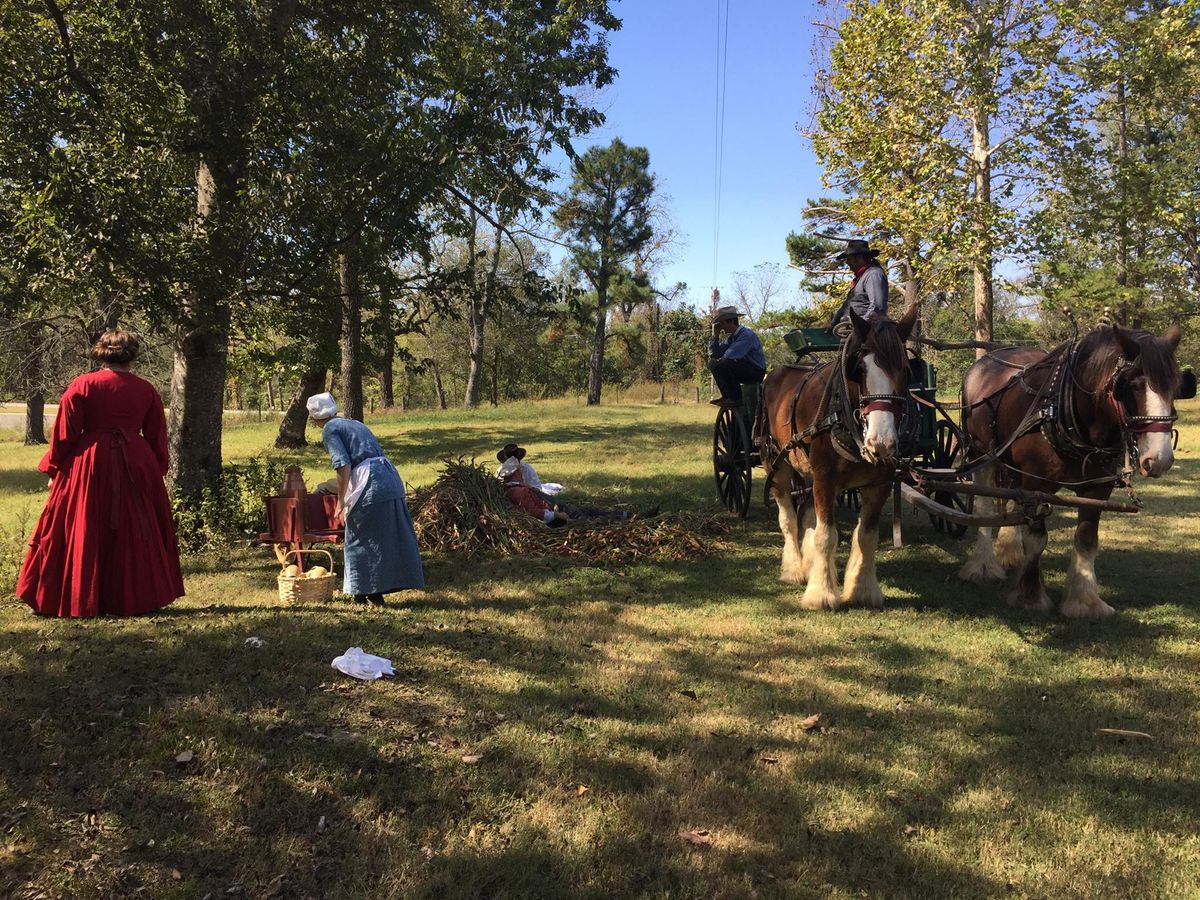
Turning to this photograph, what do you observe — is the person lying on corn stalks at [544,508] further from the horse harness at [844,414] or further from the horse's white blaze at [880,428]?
the horse's white blaze at [880,428]

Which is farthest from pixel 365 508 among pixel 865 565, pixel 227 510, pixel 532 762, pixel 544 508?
pixel 865 565

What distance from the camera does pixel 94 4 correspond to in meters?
7.10

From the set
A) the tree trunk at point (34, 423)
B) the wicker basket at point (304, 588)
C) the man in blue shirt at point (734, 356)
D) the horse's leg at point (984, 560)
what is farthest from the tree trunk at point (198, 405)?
the tree trunk at point (34, 423)

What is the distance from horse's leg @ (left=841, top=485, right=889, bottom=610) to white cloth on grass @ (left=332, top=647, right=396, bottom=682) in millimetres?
3507

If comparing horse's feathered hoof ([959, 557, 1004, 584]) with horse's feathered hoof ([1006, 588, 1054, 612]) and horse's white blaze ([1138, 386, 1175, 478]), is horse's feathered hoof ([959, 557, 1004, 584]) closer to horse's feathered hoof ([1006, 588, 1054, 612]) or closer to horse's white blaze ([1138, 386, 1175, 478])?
horse's feathered hoof ([1006, 588, 1054, 612])

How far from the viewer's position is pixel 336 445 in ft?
18.6

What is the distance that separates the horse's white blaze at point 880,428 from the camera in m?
4.64

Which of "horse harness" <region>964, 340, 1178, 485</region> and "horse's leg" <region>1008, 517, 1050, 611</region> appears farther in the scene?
"horse's leg" <region>1008, 517, 1050, 611</region>

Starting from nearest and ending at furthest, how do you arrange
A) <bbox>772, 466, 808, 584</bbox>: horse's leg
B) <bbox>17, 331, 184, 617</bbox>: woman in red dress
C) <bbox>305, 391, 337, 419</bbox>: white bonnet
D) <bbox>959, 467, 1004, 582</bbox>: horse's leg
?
<bbox>17, 331, 184, 617</bbox>: woman in red dress
<bbox>305, 391, 337, 419</bbox>: white bonnet
<bbox>959, 467, 1004, 582</bbox>: horse's leg
<bbox>772, 466, 808, 584</bbox>: horse's leg

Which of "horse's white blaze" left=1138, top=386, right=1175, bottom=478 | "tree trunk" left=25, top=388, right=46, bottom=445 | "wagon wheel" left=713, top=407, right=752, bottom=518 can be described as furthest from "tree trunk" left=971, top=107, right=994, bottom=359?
"tree trunk" left=25, top=388, right=46, bottom=445

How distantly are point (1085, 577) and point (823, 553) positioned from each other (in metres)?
1.81

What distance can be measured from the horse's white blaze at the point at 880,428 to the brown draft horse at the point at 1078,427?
1.30 metres

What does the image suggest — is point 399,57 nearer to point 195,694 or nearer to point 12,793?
point 195,694

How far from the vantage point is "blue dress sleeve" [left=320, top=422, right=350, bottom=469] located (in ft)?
18.6
